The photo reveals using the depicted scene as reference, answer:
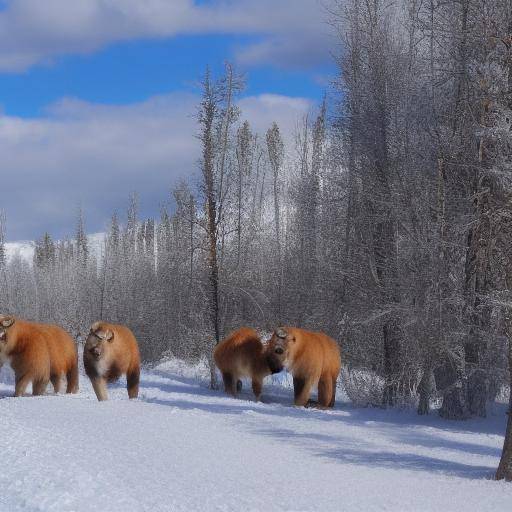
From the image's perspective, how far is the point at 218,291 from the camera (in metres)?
18.4

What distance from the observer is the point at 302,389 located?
13.4 m

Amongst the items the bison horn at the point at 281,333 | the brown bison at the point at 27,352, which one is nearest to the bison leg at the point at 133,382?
the brown bison at the point at 27,352

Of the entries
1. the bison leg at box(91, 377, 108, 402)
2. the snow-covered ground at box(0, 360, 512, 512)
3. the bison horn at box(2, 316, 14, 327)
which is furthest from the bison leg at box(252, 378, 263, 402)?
the bison horn at box(2, 316, 14, 327)

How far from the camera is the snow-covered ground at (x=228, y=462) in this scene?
5.35 m

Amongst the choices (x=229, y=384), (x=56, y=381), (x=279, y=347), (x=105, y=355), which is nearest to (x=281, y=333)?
(x=279, y=347)

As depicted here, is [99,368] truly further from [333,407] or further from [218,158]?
[218,158]

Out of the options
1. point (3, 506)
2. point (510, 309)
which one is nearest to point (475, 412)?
point (510, 309)

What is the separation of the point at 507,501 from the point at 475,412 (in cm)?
684

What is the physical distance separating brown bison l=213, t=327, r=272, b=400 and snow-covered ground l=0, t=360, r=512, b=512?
2.29m

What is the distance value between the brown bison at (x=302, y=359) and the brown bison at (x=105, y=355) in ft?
8.46

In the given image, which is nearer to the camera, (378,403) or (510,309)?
(510,309)

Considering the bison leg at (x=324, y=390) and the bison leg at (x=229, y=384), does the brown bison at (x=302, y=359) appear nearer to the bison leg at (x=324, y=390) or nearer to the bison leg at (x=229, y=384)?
the bison leg at (x=324, y=390)

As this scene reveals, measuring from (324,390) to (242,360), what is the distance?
1.66 meters

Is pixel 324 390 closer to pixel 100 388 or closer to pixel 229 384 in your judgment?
pixel 229 384
